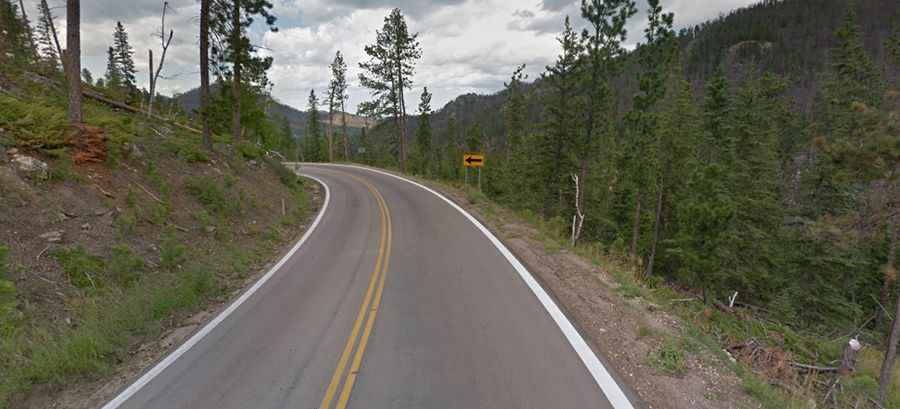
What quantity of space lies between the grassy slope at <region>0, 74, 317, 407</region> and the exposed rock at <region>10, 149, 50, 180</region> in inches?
4.7

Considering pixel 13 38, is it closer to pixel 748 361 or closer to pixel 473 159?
pixel 473 159

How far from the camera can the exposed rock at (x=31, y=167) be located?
8.27 m

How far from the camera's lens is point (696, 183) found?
21.0 metres

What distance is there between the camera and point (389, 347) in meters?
5.52

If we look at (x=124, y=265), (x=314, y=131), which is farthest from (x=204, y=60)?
(x=314, y=131)

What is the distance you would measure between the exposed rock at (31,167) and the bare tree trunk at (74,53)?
7.17 feet

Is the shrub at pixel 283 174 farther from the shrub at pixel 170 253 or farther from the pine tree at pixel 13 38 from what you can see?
the shrub at pixel 170 253

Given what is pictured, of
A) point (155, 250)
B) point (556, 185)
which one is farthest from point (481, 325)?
point (556, 185)

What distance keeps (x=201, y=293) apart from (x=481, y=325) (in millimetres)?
5801

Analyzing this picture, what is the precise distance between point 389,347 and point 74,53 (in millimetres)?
11618

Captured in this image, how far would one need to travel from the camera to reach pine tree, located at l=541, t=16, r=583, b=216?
2144cm

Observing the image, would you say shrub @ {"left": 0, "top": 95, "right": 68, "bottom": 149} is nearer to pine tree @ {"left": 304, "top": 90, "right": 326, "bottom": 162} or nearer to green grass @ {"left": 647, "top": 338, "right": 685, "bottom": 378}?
green grass @ {"left": 647, "top": 338, "right": 685, "bottom": 378}

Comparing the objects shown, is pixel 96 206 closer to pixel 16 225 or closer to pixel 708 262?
pixel 16 225

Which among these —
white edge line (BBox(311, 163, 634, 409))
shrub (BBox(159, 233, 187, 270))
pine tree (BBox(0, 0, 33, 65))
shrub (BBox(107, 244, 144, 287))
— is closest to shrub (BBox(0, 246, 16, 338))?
shrub (BBox(107, 244, 144, 287))
